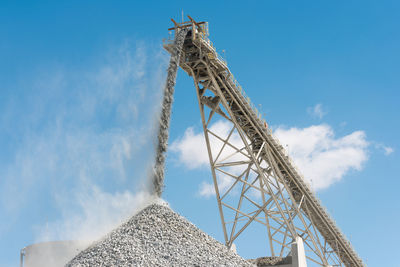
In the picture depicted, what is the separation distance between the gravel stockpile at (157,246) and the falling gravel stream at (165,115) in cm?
158

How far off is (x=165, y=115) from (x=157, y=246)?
651 centimetres

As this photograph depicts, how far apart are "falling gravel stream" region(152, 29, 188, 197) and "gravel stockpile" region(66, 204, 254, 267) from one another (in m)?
1.58

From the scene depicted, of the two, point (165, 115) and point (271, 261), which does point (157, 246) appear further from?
point (271, 261)

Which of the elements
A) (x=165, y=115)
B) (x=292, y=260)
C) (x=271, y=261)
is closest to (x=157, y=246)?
(x=165, y=115)

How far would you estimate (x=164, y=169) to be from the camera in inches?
752

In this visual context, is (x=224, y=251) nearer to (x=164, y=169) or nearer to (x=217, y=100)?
(x=164, y=169)

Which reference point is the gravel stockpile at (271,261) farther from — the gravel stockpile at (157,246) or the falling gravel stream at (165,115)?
the falling gravel stream at (165,115)

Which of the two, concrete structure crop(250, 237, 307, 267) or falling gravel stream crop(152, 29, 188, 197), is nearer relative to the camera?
→ falling gravel stream crop(152, 29, 188, 197)

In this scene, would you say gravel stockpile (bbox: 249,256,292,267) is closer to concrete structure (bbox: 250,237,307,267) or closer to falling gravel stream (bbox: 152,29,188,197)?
concrete structure (bbox: 250,237,307,267)

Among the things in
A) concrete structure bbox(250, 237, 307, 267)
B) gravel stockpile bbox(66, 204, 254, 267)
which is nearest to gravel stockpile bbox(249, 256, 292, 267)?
concrete structure bbox(250, 237, 307, 267)

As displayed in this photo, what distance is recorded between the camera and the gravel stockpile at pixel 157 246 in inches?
567

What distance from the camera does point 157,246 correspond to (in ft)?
49.3

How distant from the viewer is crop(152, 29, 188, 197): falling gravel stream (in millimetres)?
18777

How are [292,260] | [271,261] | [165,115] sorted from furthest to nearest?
[271,261], [292,260], [165,115]
